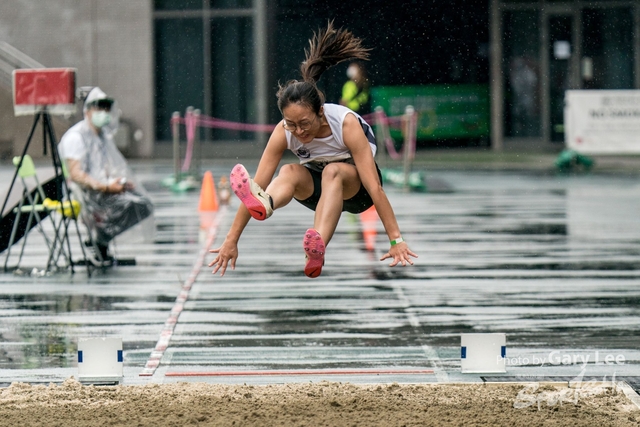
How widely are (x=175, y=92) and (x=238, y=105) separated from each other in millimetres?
1521

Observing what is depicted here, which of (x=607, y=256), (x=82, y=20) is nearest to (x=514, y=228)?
(x=607, y=256)

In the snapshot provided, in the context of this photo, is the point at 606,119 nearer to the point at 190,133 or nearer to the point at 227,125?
the point at 190,133

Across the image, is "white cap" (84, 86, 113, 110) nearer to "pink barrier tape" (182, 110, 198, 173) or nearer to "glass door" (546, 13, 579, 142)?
"pink barrier tape" (182, 110, 198, 173)

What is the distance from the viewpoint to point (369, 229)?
51.1 ft

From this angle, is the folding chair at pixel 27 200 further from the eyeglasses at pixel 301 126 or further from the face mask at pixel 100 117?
the eyeglasses at pixel 301 126

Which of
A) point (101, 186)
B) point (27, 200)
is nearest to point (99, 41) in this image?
point (27, 200)

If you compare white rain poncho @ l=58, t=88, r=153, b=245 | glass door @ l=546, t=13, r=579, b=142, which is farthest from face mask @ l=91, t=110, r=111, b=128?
glass door @ l=546, t=13, r=579, b=142

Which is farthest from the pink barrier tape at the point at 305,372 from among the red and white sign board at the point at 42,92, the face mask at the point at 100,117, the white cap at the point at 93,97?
the white cap at the point at 93,97

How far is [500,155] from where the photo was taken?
27453 mm

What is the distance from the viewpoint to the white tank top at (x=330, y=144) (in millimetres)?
6492

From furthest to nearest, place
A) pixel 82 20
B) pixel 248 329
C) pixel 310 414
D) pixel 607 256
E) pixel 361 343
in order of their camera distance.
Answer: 1. pixel 82 20
2. pixel 607 256
3. pixel 248 329
4. pixel 361 343
5. pixel 310 414

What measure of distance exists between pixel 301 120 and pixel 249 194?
49cm

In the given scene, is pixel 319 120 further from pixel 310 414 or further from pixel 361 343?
pixel 361 343

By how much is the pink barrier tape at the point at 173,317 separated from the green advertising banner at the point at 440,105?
13.2 m
